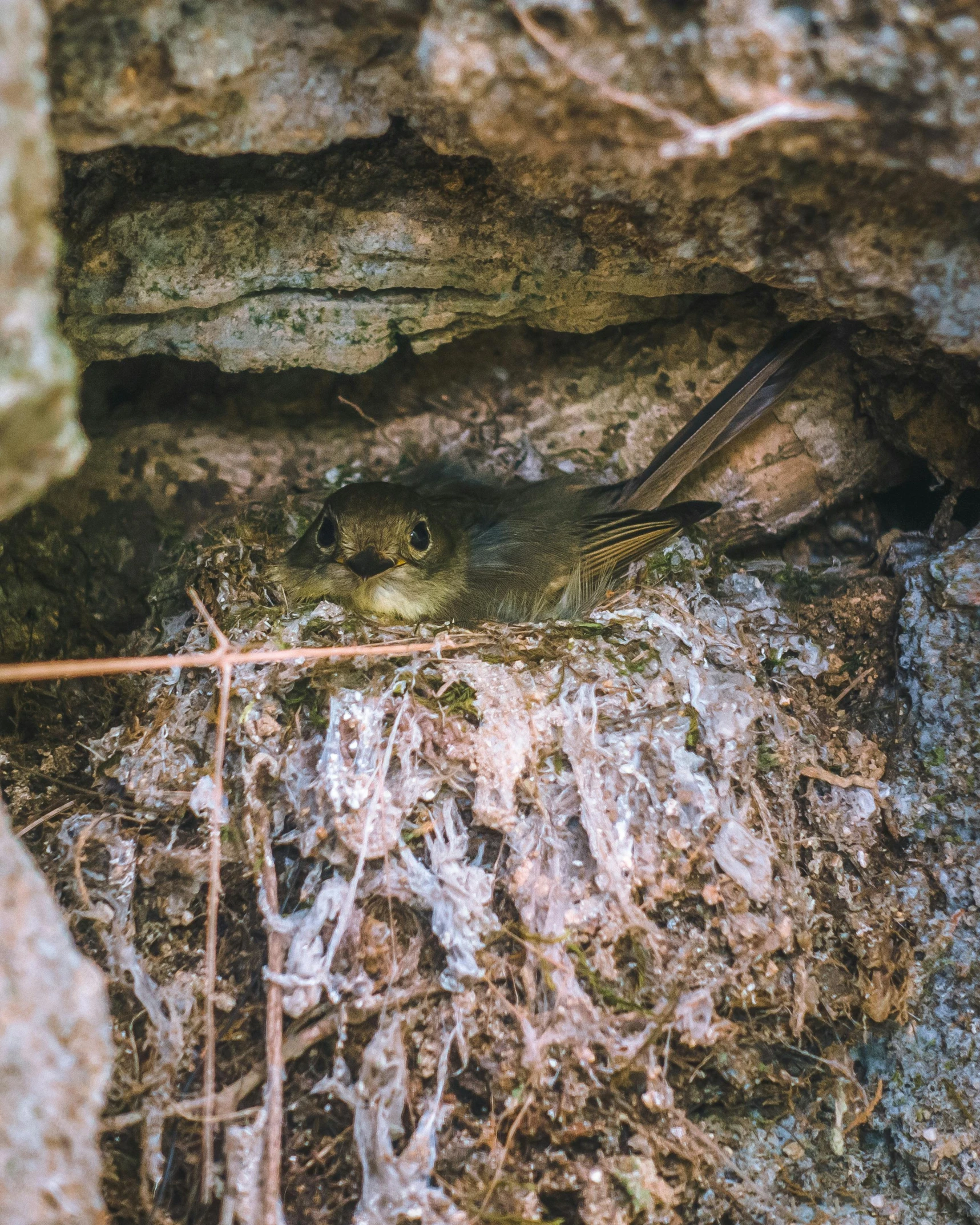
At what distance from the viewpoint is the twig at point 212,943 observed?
2178 millimetres

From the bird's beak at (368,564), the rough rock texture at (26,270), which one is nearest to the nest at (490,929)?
the bird's beak at (368,564)

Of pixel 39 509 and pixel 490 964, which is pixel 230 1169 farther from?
pixel 39 509

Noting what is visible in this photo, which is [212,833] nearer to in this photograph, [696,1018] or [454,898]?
[454,898]

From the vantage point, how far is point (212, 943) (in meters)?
2.26

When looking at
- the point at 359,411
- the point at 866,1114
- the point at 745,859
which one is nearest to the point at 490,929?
the point at 745,859

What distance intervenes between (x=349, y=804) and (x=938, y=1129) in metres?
1.87

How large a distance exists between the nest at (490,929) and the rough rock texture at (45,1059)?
63 centimetres

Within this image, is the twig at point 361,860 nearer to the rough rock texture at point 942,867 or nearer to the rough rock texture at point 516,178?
the rough rock texture at point 516,178

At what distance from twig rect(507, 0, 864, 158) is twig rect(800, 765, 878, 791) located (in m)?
1.82

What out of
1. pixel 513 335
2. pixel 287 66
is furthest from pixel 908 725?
pixel 287 66

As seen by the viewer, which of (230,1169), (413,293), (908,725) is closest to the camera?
(230,1169)

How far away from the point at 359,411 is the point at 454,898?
2185mm

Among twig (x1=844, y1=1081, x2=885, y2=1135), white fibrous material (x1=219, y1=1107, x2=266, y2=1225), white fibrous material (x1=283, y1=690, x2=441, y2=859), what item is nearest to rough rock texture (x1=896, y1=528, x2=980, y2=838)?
twig (x1=844, y1=1081, x2=885, y2=1135)

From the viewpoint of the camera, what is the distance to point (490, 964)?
2504 millimetres
